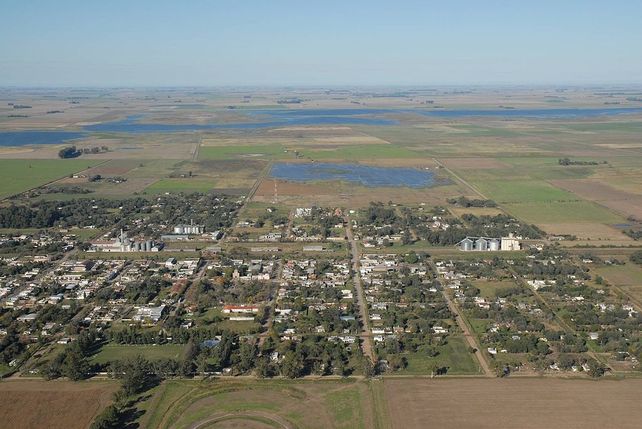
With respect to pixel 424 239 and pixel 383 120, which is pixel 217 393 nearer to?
pixel 424 239

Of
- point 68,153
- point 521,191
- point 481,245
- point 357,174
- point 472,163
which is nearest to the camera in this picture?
point 481,245

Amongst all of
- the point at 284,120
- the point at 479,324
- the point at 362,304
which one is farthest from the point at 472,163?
the point at 284,120

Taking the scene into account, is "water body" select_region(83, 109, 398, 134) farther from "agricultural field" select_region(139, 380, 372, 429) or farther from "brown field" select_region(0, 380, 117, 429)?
"agricultural field" select_region(139, 380, 372, 429)

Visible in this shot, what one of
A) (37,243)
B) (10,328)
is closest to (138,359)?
(10,328)

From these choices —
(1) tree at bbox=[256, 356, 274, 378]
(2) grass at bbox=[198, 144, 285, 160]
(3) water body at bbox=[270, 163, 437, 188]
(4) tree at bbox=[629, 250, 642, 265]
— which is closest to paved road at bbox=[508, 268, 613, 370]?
(4) tree at bbox=[629, 250, 642, 265]

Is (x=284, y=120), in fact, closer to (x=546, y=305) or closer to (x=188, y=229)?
(x=188, y=229)

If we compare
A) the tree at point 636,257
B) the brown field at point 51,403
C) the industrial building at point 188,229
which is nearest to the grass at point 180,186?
the industrial building at point 188,229

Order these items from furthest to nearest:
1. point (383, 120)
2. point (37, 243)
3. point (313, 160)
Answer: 1. point (383, 120)
2. point (313, 160)
3. point (37, 243)
